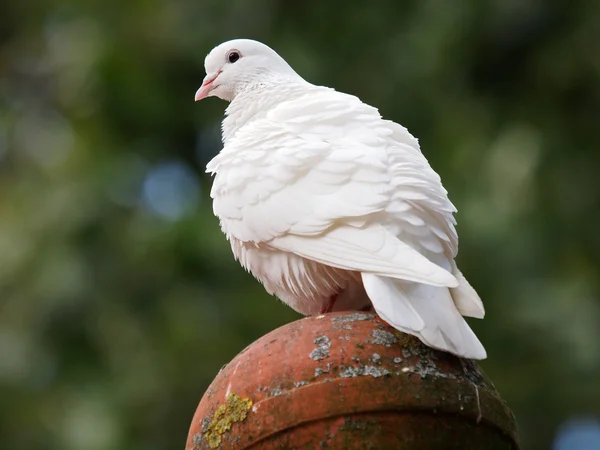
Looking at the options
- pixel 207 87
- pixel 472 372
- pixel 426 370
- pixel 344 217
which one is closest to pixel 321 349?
pixel 426 370

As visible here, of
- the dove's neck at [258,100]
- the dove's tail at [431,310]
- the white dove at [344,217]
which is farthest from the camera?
the dove's neck at [258,100]

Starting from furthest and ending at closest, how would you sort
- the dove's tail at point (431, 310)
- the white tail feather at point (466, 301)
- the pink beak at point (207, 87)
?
the pink beak at point (207, 87)
the white tail feather at point (466, 301)
the dove's tail at point (431, 310)

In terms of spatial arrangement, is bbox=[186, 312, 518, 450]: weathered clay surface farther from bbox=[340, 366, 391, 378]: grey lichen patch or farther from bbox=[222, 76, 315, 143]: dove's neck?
bbox=[222, 76, 315, 143]: dove's neck

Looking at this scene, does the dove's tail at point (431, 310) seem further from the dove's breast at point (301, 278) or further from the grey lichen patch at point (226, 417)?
the grey lichen patch at point (226, 417)

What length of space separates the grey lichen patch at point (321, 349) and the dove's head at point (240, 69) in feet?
7.81

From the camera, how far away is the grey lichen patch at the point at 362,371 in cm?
413

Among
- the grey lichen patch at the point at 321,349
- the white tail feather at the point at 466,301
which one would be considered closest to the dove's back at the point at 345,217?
the white tail feather at the point at 466,301

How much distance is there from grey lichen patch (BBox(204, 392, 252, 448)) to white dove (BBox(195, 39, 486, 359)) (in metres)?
0.61

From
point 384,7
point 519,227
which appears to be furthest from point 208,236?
point 384,7

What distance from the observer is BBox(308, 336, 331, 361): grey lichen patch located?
13.8ft

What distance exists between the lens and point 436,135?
12.7 meters

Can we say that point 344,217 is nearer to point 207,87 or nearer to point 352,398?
point 352,398

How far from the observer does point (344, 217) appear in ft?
15.6

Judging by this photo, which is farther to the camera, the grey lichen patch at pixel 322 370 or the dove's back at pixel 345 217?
the dove's back at pixel 345 217
